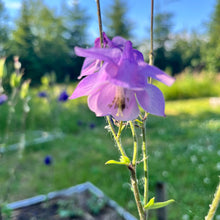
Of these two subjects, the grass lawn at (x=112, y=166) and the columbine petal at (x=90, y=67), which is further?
the grass lawn at (x=112, y=166)

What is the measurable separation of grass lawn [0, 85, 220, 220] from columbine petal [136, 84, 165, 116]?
870mm

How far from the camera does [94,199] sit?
6.16 feet

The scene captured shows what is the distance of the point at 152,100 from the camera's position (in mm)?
429

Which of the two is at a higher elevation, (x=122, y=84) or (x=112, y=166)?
(x=122, y=84)

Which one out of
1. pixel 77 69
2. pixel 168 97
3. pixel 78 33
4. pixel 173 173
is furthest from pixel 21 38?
pixel 173 173

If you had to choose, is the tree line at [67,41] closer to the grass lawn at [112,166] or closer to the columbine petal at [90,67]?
the grass lawn at [112,166]

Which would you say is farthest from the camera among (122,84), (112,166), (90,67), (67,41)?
(67,41)

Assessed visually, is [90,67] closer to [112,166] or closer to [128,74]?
[128,74]

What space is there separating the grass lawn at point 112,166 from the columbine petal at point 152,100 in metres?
0.87

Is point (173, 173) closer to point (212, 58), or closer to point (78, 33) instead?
point (212, 58)

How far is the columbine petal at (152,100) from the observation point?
426 mm

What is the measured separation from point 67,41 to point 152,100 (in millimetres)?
22227

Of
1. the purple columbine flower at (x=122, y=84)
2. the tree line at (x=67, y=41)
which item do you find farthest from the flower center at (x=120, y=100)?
the tree line at (x=67, y=41)

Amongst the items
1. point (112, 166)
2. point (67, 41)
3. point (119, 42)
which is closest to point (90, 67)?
point (119, 42)
